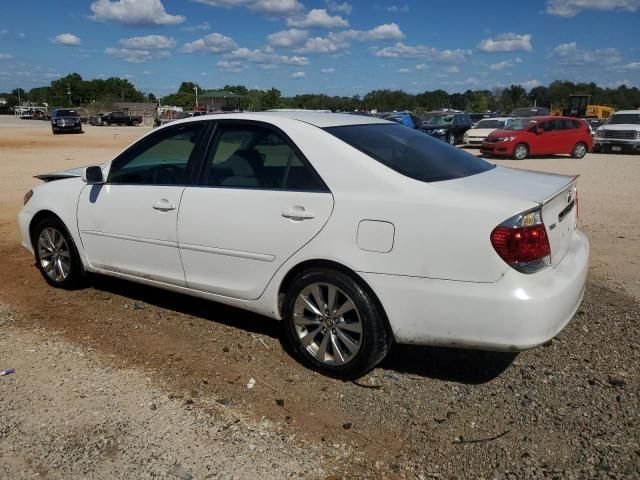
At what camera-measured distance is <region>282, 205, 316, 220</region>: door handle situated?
11.7 feet

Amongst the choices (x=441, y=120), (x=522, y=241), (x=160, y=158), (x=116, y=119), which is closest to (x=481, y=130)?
(x=441, y=120)

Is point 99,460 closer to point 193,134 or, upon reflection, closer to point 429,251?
point 429,251

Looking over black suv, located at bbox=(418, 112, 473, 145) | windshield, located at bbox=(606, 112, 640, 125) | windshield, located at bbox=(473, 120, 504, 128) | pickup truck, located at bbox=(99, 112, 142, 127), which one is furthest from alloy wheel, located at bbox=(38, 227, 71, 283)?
pickup truck, located at bbox=(99, 112, 142, 127)

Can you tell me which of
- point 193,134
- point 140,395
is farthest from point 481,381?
point 193,134

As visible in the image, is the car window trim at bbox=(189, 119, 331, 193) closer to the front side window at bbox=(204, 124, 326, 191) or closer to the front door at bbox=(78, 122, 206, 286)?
the front side window at bbox=(204, 124, 326, 191)

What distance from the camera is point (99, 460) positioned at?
2.87m

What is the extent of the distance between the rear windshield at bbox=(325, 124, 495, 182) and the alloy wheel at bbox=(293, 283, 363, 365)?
34.5 inches

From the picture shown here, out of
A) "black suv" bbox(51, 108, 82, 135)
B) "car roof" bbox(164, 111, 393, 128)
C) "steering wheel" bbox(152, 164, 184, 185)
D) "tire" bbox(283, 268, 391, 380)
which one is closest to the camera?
"tire" bbox(283, 268, 391, 380)

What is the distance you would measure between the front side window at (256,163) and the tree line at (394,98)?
51.6 metres

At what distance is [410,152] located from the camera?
3.86 metres

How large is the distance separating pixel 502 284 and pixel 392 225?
679 millimetres

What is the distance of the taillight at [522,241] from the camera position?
9.92 ft

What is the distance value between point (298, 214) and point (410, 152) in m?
0.90

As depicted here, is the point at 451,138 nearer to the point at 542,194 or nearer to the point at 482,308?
the point at 542,194
